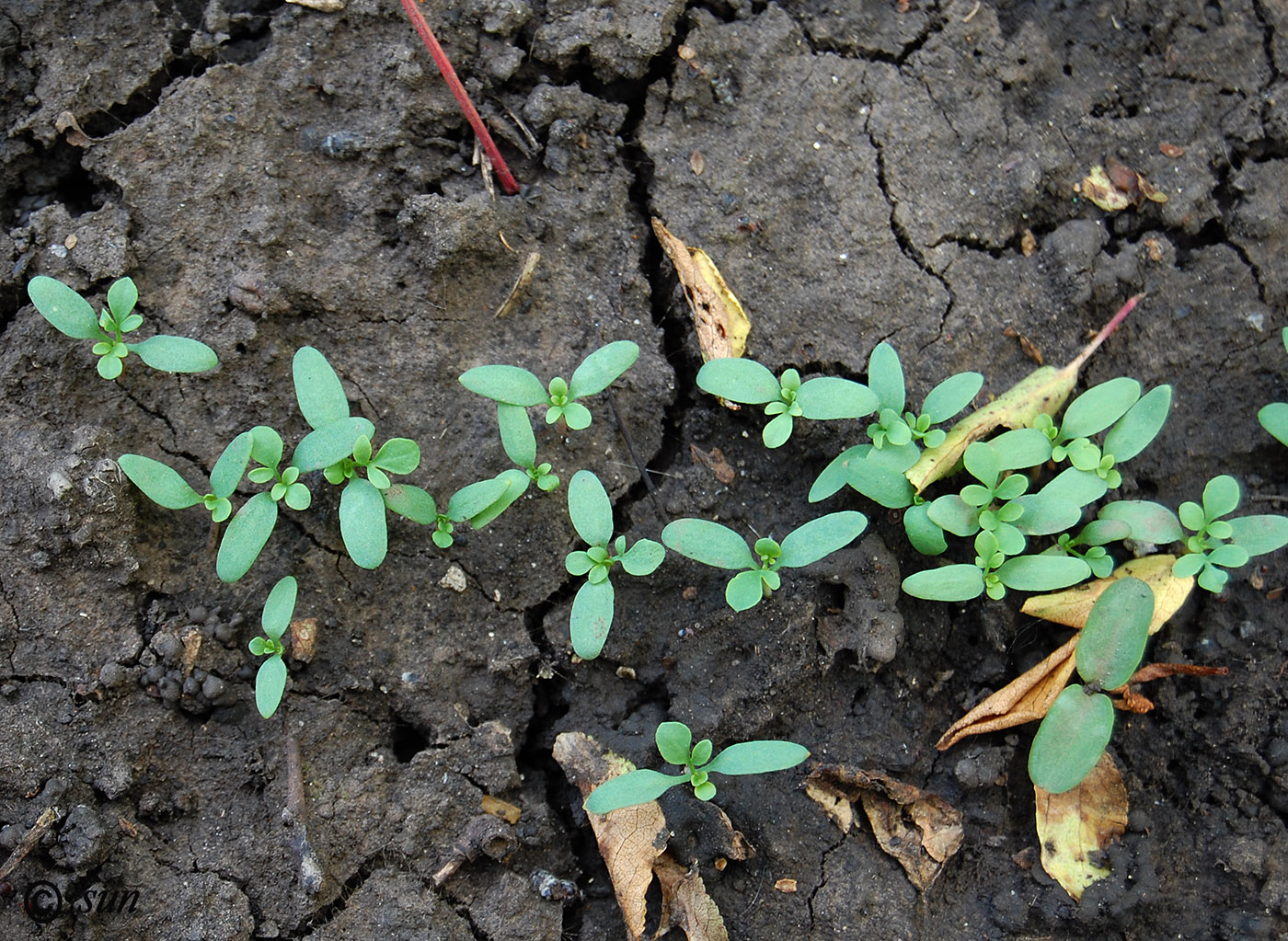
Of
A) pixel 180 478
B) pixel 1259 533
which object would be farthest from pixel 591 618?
pixel 1259 533

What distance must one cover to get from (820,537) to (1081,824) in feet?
3.29

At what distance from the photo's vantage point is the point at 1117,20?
9.61ft

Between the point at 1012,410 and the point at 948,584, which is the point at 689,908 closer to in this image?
the point at 948,584

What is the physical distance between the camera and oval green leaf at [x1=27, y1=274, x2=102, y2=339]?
2.31 metres

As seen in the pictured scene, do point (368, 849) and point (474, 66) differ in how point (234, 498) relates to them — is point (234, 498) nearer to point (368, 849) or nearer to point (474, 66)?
point (368, 849)

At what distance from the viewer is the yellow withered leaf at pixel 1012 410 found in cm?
245

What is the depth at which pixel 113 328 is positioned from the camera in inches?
94.3

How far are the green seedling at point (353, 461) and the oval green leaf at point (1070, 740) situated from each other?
5.25ft

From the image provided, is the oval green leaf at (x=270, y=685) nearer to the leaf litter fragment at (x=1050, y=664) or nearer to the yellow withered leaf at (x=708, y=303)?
the yellow withered leaf at (x=708, y=303)

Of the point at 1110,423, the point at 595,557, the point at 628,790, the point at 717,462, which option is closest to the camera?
the point at 628,790

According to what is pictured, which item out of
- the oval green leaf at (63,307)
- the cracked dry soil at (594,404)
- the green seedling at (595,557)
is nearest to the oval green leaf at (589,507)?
the green seedling at (595,557)

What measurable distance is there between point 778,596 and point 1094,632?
0.76 m

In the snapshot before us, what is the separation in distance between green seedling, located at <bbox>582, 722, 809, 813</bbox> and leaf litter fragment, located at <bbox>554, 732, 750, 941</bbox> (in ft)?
0.28

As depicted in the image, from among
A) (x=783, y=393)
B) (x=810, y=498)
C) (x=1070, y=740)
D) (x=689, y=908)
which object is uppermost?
(x=783, y=393)
